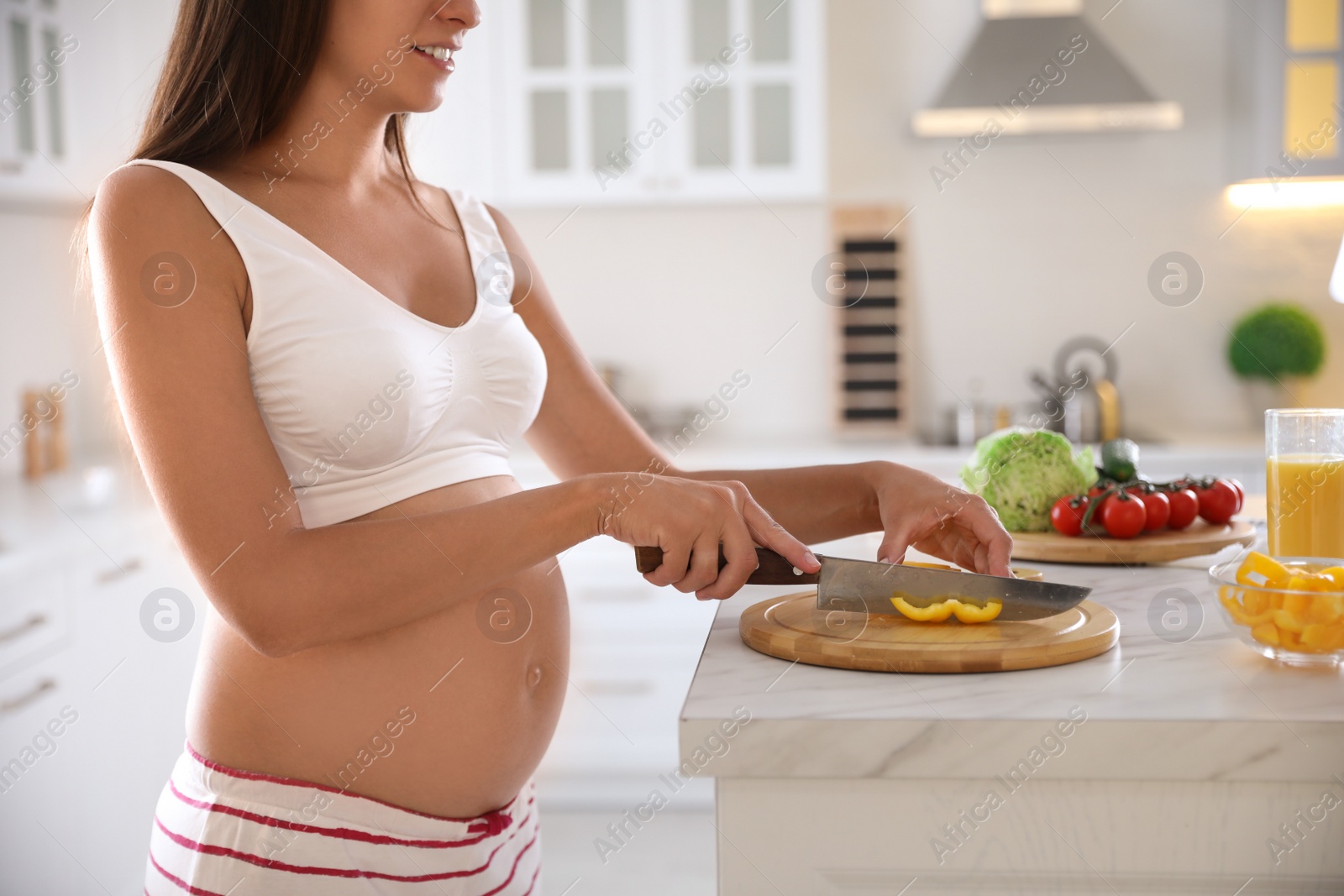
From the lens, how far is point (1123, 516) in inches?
46.5

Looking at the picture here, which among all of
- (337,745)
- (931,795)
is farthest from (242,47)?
(931,795)

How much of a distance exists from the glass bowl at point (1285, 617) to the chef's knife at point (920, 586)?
0.35 ft

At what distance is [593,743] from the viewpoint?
8.78 feet

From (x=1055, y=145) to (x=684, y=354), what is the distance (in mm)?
1146

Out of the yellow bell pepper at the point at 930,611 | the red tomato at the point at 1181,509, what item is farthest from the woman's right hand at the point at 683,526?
the red tomato at the point at 1181,509

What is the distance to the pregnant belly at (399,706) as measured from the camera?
0.89 meters

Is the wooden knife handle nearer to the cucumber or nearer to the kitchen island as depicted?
the kitchen island

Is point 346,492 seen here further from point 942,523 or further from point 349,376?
point 942,523

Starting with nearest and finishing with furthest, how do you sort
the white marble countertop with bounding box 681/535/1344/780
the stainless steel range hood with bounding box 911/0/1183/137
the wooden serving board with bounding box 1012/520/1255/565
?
the white marble countertop with bounding box 681/535/1344/780 → the wooden serving board with bounding box 1012/520/1255/565 → the stainless steel range hood with bounding box 911/0/1183/137

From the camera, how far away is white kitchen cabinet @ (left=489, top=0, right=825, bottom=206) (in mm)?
2865

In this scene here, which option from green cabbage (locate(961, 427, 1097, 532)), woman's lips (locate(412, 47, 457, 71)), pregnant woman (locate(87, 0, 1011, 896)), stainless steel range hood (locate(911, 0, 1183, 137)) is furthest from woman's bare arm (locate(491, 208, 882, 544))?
stainless steel range hood (locate(911, 0, 1183, 137))

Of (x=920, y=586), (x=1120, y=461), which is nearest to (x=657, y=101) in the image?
(x=1120, y=461)

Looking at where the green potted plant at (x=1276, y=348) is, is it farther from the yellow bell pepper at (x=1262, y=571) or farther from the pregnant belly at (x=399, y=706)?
the pregnant belly at (x=399, y=706)

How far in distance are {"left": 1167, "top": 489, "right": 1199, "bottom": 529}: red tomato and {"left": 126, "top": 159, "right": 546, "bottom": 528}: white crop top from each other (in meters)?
0.73
